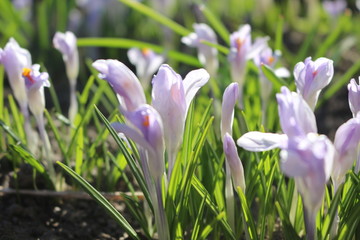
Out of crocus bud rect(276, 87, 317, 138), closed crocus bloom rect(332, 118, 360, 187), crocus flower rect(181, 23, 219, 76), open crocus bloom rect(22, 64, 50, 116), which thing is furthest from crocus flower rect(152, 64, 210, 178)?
crocus flower rect(181, 23, 219, 76)

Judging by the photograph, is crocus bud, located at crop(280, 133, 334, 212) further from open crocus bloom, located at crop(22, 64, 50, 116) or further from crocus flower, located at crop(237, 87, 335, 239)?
open crocus bloom, located at crop(22, 64, 50, 116)

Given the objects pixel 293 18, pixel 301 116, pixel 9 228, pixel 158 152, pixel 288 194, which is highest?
pixel 293 18

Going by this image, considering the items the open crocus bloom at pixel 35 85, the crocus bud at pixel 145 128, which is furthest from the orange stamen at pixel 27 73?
the crocus bud at pixel 145 128

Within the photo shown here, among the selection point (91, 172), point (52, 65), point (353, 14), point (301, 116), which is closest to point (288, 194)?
point (301, 116)

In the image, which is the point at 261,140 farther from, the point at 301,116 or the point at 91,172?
the point at 91,172

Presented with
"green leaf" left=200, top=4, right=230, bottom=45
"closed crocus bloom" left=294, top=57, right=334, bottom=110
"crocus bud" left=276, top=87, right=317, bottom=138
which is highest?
"green leaf" left=200, top=4, right=230, bottom=45
